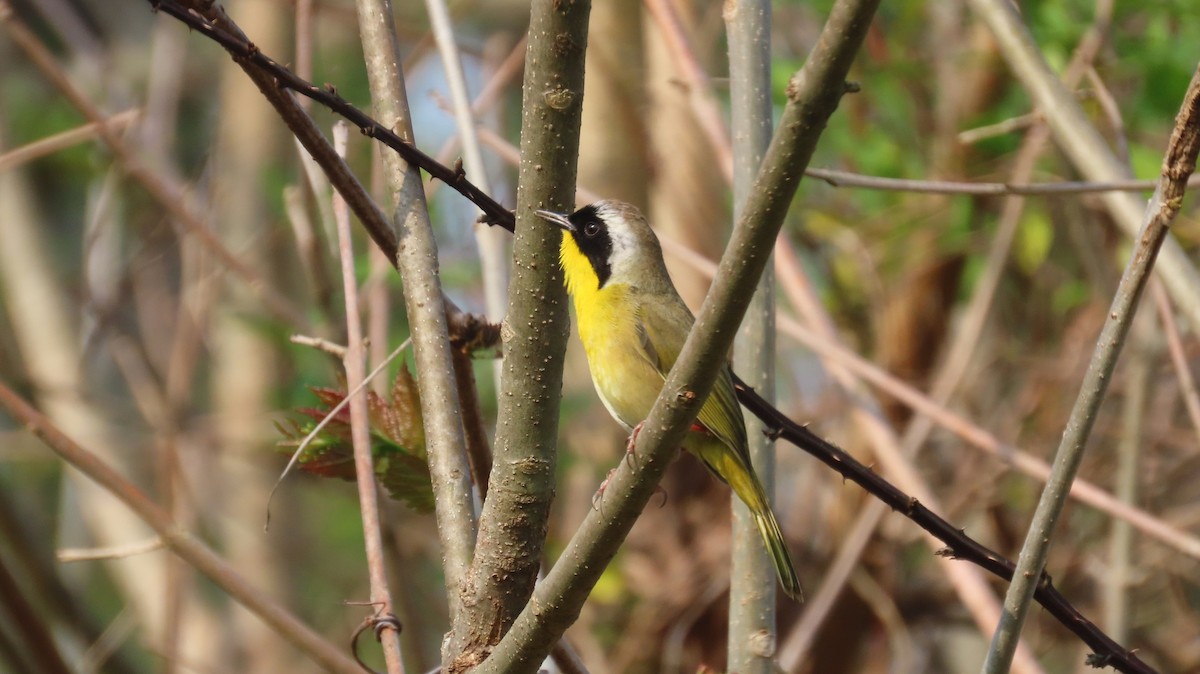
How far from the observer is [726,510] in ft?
15.7

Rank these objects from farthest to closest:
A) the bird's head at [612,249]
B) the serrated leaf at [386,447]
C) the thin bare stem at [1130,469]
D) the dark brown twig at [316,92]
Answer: the thin bare stem at [1130,469]
the bird's head at [612,249]
the serrated leaf at [386,447]
the dark brown twig at [316,92]

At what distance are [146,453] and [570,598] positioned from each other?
5031mm

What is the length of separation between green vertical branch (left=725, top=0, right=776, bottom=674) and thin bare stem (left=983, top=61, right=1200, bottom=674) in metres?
0.65

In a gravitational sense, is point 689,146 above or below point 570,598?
above

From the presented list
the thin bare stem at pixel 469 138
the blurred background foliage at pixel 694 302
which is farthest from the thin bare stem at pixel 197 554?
the blurred background foliage at pixel 694 302

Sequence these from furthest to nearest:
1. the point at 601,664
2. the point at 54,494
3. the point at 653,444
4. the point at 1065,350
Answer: the point at 54,494 → the point at 1065,350 → the point at 601,664 → the point at 653,444

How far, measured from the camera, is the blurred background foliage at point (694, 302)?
175 inches

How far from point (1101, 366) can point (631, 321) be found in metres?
1.74

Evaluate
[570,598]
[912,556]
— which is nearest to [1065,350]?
[912,556]

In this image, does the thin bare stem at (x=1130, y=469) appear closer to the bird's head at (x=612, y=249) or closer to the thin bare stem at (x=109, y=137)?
the bird's head at (x=612, y=249)

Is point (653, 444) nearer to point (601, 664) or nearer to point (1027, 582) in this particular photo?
Result: point (1027, 582)

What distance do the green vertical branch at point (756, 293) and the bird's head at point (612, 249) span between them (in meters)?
0.88

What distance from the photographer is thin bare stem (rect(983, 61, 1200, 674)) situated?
4.20 ft

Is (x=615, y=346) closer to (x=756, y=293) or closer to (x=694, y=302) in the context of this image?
(x=756, y=293)
